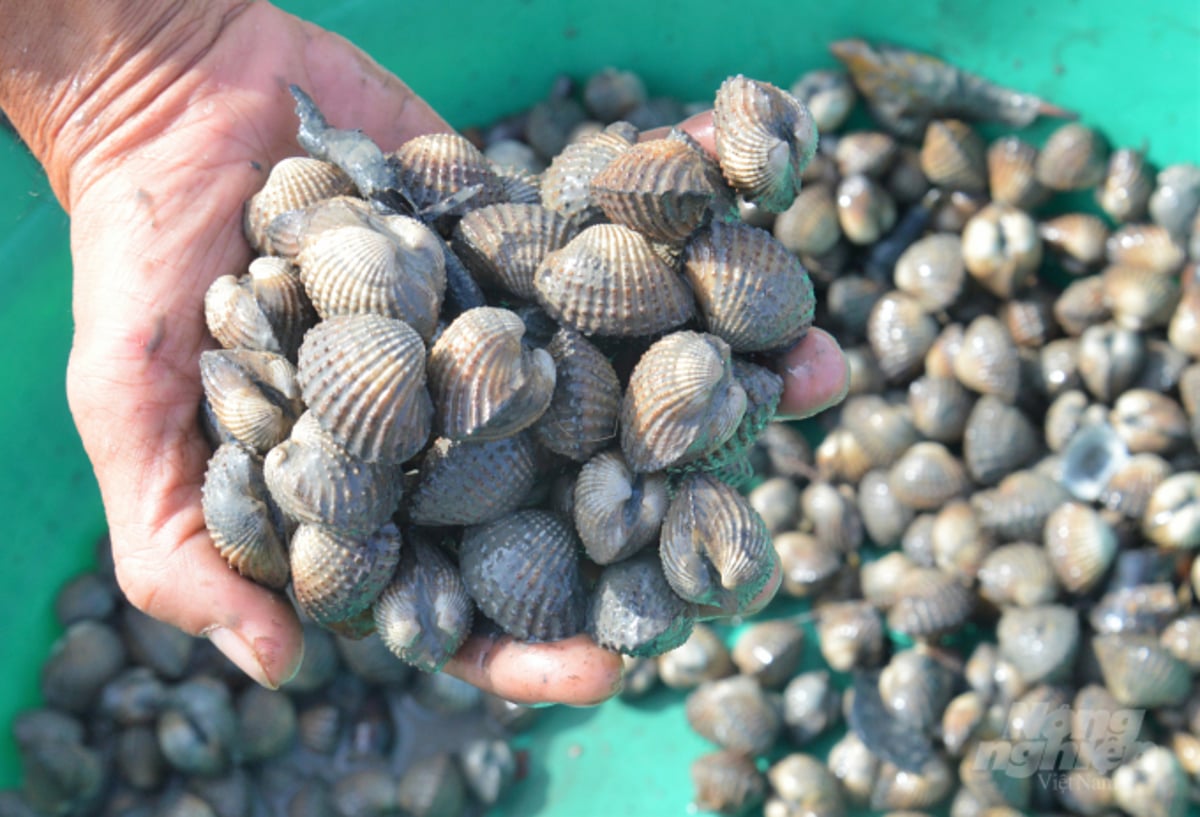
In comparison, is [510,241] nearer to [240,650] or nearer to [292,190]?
[292,190]

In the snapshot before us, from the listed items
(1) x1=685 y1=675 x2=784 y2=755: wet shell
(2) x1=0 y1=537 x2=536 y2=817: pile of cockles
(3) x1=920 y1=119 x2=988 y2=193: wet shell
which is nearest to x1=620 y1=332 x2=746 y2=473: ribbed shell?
(1) x1=685 y1=675 x2=784 y2=755: wet shell

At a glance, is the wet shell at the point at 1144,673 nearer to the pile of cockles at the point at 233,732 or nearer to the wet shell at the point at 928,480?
the wet shell at the point at 928,480

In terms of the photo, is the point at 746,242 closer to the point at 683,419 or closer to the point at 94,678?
the point at 683,419

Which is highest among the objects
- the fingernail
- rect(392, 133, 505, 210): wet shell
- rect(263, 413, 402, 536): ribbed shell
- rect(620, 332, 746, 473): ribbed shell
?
rect(392, 133, 505, 210): wet shell

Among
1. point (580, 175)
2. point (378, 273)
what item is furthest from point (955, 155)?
point (378, 273)

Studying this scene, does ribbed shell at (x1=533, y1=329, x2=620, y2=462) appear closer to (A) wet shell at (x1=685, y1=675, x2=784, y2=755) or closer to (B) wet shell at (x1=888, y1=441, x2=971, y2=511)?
(A) wet shell at (x1=685, y1=675, x2=784, y2=755)

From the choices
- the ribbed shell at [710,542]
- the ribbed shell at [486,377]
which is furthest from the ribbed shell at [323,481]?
the ribbed shell at [710,542]
